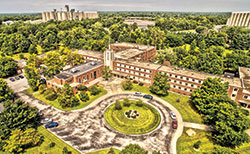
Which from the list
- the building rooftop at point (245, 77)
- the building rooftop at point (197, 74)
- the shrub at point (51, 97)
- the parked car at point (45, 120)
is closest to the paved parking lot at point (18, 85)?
the shrub at point (51, 97)

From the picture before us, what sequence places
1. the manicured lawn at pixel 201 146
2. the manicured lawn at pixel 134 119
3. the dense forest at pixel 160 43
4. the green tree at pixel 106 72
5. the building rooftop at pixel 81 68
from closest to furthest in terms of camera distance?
the manicured lawn at pixel 201 146, the manicured lawn at pixel 134 119, the building rooftop at pixel 81 68, the green tree at pixel 106 72, the dense forest at pixel 160 43

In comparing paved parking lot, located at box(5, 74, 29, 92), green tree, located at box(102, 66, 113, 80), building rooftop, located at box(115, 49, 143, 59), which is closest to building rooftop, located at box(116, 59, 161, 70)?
green tree, located at box(102, 66, 113, 80)

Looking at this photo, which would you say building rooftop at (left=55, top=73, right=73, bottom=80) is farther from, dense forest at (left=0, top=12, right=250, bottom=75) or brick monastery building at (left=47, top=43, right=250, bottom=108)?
dense forest at (left=0, top=12, right=250, bottom=75)

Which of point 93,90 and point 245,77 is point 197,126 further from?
point 93,90

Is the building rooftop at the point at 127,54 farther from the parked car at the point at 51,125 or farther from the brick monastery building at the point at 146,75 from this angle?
the parked car at the point at 51,125

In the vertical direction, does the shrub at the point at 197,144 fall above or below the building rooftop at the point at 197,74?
below

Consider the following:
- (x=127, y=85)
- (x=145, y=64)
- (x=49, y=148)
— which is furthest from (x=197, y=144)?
(x=145, y=64)
